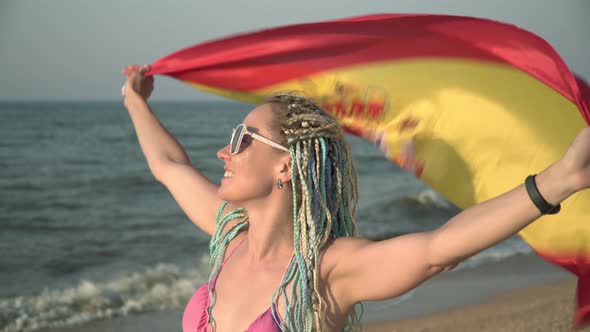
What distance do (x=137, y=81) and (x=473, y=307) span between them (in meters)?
4.71

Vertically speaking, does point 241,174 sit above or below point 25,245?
above

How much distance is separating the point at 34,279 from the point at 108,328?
2.59 meters

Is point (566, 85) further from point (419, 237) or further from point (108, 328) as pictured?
point (108, 328)

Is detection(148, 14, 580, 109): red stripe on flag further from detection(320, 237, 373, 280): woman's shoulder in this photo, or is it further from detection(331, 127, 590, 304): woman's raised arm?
detection(320, 237, 373, 280): woman's shoulder

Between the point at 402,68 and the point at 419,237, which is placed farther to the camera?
the point at 402,68

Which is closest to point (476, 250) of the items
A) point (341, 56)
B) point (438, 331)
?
point (341, 56)

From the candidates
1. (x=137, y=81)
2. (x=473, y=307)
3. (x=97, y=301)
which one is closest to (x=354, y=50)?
(x=137, y=81)

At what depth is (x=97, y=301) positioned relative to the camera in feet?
26.2

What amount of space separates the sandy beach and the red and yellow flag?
3.32m

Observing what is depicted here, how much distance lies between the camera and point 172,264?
10.1 metres

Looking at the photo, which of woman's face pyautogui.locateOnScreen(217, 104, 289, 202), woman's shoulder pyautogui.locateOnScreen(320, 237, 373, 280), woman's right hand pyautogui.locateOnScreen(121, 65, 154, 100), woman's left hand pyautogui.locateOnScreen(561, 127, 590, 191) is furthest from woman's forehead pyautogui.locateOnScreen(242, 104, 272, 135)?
woman's left hand pyautogui.locateOnScreen(561, 127, 590, 191)

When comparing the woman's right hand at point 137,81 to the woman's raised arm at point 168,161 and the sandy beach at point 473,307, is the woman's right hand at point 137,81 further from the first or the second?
the sandy beach at point 473,307

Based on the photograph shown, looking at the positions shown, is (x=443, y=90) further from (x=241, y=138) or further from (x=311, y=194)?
(x=241, y=138)

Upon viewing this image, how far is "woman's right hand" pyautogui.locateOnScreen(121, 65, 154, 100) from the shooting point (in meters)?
3.63
